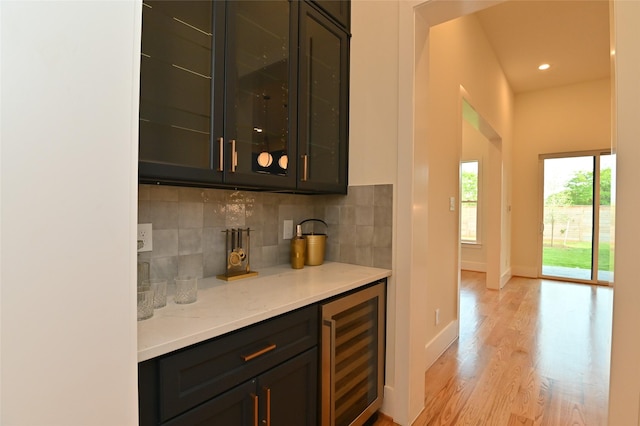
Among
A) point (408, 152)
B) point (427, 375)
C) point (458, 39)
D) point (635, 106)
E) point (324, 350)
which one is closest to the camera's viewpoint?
→ point (635, 106)

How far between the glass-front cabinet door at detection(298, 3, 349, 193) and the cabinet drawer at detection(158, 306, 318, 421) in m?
0.76

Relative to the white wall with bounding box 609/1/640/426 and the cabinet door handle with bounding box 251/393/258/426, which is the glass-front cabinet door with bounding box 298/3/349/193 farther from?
the white wall with bounding box 609/1/640/426

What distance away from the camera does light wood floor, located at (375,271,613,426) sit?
6.08ft

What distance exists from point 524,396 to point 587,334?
1.61 metres

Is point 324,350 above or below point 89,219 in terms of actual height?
below

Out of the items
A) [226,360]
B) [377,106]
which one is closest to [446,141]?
[377,106]

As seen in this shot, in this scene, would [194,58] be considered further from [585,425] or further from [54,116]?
[585,425]

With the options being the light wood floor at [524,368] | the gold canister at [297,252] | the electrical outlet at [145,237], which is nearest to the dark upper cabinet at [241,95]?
the electrical outlet at [145,237]

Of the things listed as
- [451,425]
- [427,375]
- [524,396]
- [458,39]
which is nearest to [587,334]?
[524,396]

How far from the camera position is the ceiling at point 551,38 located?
3.33m

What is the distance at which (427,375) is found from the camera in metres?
2.32

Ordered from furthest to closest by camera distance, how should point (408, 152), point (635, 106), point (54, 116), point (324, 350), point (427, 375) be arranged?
point (427, 375) → point (408, 152) → point (324, 350) → point (635, 106) → point (54, 116)

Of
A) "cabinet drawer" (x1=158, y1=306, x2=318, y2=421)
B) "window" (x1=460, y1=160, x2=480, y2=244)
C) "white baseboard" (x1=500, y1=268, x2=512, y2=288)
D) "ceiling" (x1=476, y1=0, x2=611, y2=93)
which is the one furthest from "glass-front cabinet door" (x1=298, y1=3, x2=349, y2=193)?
"window" (x1=460, y1=160, x2=480, y2=244)

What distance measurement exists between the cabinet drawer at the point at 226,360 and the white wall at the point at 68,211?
0.46 feet
